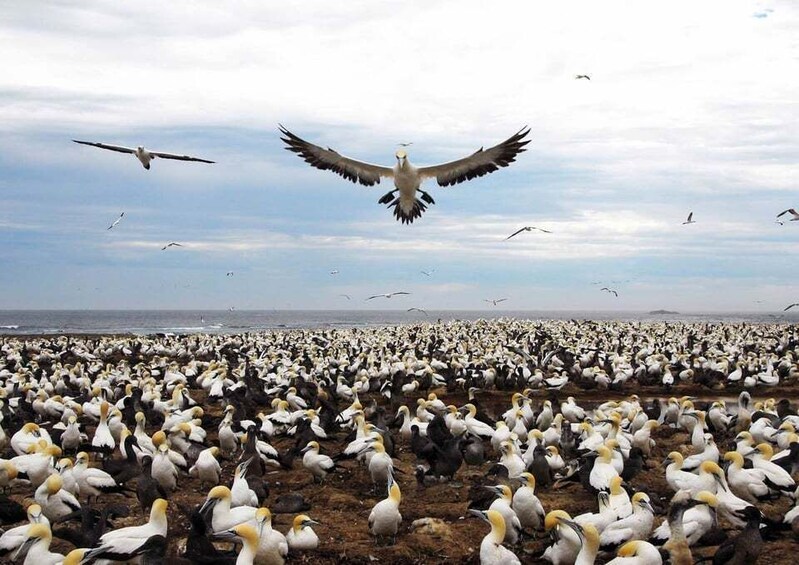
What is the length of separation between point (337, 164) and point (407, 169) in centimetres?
125

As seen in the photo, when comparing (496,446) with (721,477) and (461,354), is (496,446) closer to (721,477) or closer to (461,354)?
(721,477)

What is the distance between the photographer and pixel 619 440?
12.4 metres

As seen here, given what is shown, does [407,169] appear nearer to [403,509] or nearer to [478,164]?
[478,164]

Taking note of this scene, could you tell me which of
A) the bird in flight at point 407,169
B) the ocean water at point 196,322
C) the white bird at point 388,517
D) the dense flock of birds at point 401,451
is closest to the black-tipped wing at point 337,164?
the bird in flight at point 407,169

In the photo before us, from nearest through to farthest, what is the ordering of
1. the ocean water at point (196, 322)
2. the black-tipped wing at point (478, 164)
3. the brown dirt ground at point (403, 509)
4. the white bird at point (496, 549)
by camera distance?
the white bird at point (496, 549)
the brown dirt ground at point (403, 509)
the black-tipped wing at point (478, 164)
the ocean water at point (196, 322)

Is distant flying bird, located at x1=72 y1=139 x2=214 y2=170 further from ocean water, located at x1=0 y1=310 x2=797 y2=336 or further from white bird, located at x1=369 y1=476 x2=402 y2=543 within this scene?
ocean water, located at x1=0 y1=310 x2=797 y2=336

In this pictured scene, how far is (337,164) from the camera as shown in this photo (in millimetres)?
14344

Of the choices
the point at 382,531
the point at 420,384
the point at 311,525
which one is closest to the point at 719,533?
the point at 382,531

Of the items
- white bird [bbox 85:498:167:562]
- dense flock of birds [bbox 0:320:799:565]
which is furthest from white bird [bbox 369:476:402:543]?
white bird [bbox 85:498:167:562]

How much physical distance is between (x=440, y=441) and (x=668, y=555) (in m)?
5.51

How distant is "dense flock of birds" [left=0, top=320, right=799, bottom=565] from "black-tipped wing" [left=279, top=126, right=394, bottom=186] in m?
4.31

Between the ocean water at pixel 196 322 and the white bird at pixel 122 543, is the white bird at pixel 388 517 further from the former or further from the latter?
the ocean water at pixel 196 322

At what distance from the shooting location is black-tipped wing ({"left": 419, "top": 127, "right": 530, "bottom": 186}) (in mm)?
13570

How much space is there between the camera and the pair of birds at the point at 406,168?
13719 millimetres
